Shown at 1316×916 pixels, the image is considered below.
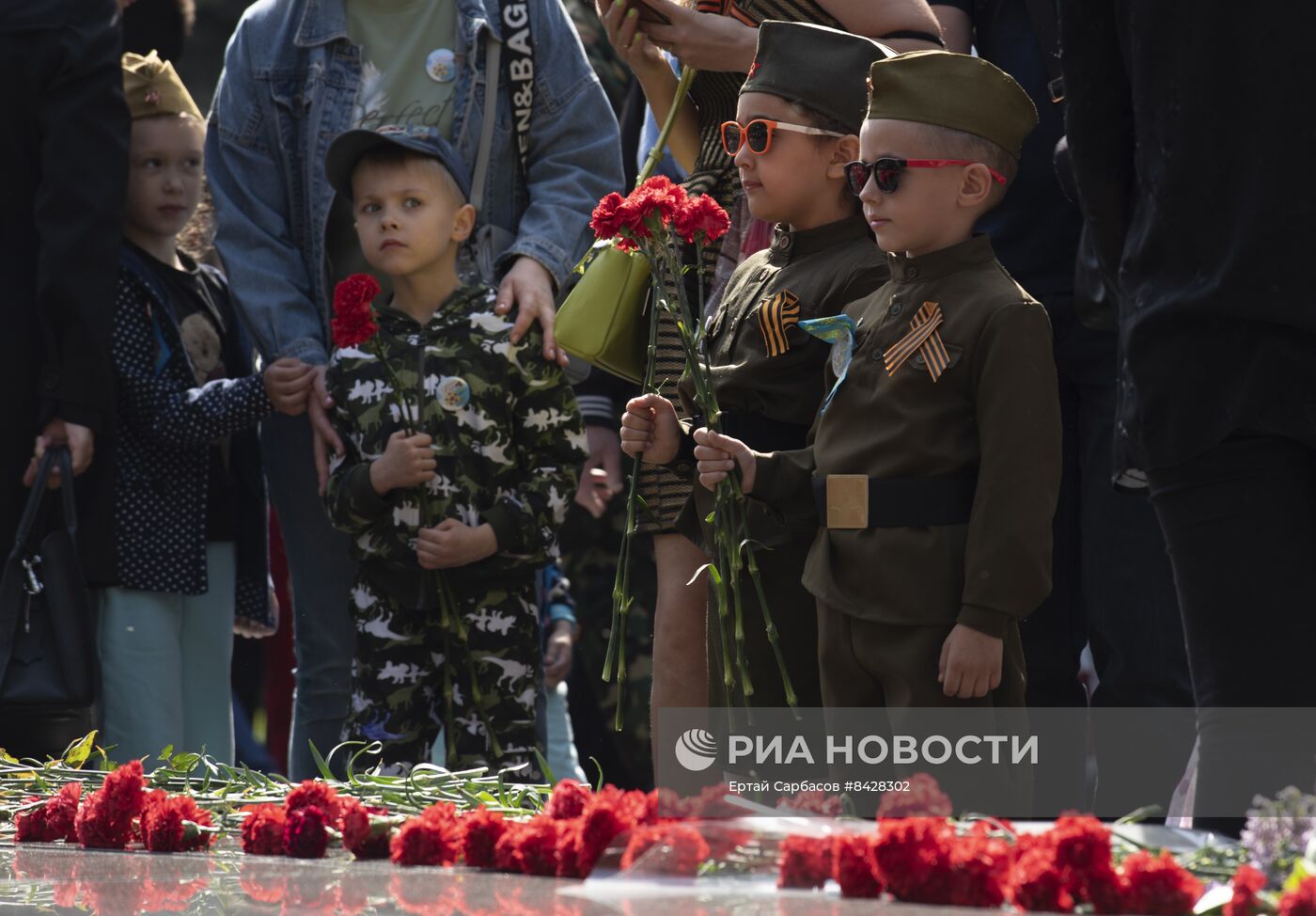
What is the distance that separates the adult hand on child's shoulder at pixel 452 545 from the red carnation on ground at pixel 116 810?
1108 mm

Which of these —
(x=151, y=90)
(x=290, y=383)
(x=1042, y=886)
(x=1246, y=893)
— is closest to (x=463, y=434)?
(x=290, y=383)

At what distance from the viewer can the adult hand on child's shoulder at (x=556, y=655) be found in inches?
215

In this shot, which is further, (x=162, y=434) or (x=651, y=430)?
(x=162, y=434)

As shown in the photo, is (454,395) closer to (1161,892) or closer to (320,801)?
(320,801)

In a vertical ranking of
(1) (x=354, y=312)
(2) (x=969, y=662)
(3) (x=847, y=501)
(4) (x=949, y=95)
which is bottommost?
(2) (x=969, y=662)

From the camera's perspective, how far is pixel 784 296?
362 centimetres

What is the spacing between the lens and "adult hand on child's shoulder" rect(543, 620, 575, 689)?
5.47 m

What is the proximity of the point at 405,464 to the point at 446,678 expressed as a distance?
→ 0.50 metres

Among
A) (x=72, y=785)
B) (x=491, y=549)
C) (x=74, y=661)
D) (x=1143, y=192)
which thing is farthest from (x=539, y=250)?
(x=1143, y=192)

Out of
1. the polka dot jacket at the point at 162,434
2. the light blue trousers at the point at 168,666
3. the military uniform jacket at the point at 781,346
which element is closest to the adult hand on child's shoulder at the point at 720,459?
the military uniform jacket at the point at 781,346

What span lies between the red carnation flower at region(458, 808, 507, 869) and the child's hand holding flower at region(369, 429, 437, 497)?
1.59 metres

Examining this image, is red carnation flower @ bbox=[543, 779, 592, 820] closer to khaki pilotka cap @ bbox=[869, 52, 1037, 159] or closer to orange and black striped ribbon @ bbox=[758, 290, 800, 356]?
orange and black striped ribbon @ bbox=[758, 290, 800, 356]

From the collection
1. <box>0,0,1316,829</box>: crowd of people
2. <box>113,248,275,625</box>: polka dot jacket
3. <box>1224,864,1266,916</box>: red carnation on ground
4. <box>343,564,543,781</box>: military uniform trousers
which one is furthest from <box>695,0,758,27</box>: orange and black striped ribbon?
<box>1224,864,1266,916</box>: red carnation on ground

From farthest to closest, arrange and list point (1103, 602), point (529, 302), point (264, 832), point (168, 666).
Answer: point (168, 666)
point (529, 302)
point (1103, 602)
point (264, 832)
